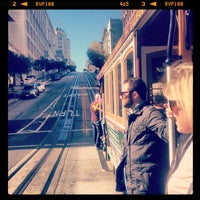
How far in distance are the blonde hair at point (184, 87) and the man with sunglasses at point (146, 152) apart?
375 millimetres

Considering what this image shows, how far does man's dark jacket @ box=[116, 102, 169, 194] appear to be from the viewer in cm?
221

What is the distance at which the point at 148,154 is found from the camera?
2271 millimetres

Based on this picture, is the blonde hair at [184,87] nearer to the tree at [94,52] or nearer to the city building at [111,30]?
the city building at [111,30]

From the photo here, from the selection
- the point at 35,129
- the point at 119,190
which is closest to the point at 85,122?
the point at 35,129

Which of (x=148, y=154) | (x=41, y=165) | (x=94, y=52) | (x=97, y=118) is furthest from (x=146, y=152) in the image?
(x=97, y=118)

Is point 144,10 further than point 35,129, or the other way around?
point 35,129

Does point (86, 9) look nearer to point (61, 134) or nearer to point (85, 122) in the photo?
point (61, 134)

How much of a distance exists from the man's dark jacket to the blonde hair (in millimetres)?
385

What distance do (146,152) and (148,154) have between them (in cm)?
2

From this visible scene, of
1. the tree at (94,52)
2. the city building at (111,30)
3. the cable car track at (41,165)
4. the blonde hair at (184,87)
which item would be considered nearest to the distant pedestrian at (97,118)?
the cable car track at (41,165)

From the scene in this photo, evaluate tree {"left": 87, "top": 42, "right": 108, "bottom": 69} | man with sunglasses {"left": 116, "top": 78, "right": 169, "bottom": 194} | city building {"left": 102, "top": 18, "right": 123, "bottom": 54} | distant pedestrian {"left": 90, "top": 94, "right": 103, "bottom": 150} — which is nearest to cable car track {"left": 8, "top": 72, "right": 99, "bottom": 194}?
distant pedestrian {"left": 90, "top": 94, "right": 103, "bottom": 150}

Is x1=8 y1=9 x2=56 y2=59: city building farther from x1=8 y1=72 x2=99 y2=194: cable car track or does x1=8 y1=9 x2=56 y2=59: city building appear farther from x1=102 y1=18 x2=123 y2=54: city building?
x1=8 y1=72 x2=99 y2=194: cable car track
